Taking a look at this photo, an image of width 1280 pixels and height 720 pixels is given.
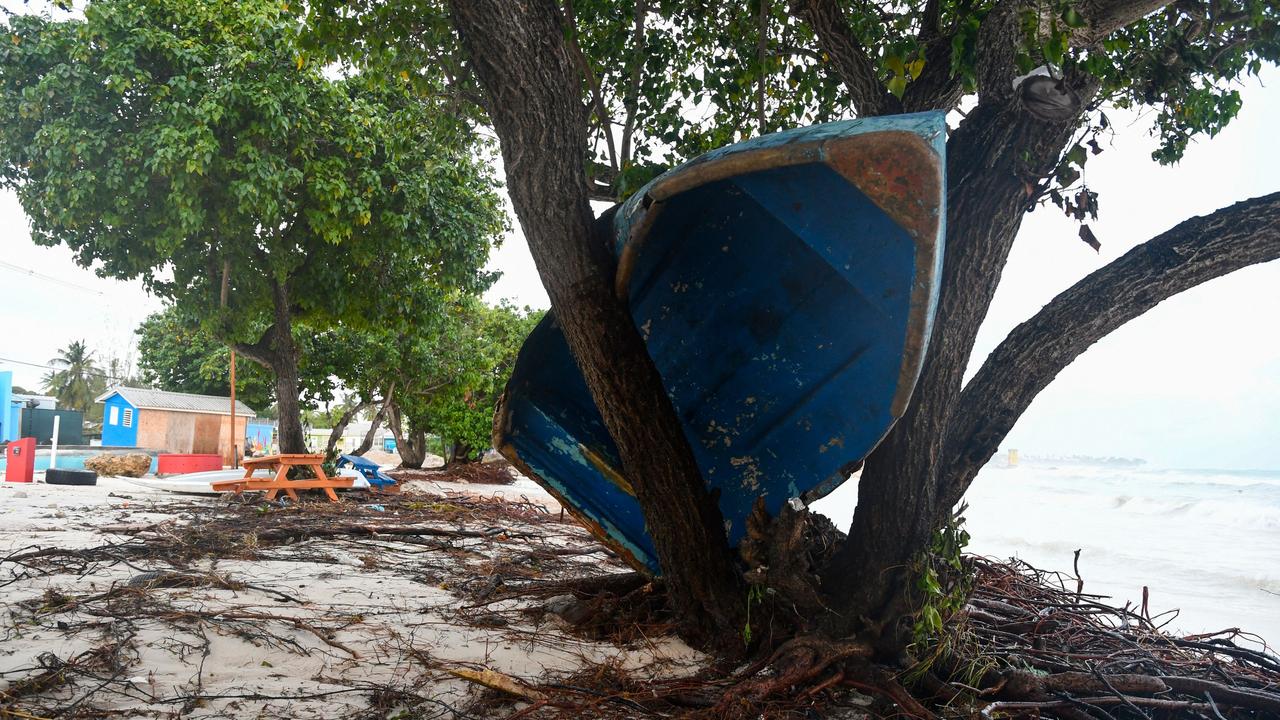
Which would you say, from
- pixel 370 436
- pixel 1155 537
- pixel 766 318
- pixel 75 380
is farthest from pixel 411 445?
pixel 75 380

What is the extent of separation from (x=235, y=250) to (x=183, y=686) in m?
9.26

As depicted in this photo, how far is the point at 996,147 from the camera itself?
285cm

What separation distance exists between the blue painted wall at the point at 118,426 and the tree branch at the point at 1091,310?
26.9 metres

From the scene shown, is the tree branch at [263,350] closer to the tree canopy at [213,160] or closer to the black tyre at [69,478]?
the tree canopy at [213,160]

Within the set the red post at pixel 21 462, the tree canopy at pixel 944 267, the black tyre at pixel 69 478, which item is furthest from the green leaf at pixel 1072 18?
the red post at pixel 21 462

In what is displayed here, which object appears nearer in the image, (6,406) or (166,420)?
(166,420)

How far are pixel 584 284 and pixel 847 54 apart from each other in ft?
5.75

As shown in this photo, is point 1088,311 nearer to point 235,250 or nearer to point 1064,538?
point 235,250

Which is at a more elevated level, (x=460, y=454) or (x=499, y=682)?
(x=460, y=454)

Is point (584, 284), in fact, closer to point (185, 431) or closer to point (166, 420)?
point (166, 420)

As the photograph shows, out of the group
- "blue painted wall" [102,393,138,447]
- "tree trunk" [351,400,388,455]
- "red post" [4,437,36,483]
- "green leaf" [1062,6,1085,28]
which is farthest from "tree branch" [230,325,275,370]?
"blue painted wall" [102,393,138,447]

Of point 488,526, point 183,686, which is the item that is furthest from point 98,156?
point 183,686

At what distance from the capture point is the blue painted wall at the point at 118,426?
24.0 meters

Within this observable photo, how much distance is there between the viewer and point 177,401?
2402cm
